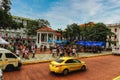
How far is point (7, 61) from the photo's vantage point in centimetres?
1584

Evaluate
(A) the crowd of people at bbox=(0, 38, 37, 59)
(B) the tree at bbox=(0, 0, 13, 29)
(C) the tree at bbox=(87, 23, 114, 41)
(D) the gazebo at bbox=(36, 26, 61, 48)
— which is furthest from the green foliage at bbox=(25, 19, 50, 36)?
(A) the crowd of people at bbox=(0, 38, 37, 59)

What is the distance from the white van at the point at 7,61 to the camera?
15.5 metres

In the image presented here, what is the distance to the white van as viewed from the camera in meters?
15.5

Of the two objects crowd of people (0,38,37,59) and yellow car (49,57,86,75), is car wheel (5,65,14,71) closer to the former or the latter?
yellow car (49,57,86,75)

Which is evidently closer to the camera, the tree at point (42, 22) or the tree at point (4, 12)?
the tree at point (4, 12)

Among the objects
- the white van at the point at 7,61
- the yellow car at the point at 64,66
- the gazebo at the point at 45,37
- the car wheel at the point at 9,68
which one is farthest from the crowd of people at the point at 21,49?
the gazebo at the point at 45,37

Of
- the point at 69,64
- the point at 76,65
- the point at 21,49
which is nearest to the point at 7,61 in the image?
the point at 69,64

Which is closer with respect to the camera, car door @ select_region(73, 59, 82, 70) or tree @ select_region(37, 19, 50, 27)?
car door @ select_region(73, 59, 82, 70)

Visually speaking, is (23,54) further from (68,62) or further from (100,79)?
(100,79)

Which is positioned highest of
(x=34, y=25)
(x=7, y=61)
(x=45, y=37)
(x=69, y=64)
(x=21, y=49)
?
(x=34, y=25)

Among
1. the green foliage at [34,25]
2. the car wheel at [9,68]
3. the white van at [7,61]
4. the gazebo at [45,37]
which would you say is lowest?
the car wheel at [9,68]

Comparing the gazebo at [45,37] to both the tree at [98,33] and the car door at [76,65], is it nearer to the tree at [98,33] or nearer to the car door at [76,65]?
the tree at [98,33]

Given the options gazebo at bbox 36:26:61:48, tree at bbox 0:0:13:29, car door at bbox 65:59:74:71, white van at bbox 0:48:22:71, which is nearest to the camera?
white van at bbox 0:48:22:71

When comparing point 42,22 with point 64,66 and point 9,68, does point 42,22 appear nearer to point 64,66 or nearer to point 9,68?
point 9,68
